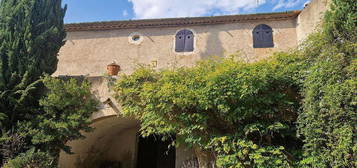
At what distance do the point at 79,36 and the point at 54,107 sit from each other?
22.1 feet

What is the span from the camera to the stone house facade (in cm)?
1099

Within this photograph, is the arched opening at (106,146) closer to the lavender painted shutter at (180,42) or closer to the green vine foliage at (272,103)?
the green vine foliage at (272,103)

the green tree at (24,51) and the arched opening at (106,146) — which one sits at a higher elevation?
the green tree at (24,51)


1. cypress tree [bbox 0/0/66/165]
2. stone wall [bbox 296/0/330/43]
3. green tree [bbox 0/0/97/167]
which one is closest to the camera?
green tree [bbox 0/0/97/167]

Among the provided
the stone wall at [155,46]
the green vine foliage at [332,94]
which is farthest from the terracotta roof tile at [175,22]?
the green vine foliage at [332,94]

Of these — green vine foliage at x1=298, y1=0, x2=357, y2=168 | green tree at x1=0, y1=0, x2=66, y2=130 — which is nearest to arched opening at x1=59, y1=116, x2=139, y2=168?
green tree at x1=0, y1=0, x2=66, y2=130

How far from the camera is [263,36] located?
11391 mm

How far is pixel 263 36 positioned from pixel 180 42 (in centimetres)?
376

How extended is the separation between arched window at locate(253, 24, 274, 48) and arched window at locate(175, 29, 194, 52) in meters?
2.89

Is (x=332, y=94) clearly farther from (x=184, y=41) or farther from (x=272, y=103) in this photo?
(x=184, y=41)

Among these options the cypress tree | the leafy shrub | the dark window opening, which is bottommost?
the dark window opening

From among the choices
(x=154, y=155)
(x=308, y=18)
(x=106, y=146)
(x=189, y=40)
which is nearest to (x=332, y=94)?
(x=308, y=18)

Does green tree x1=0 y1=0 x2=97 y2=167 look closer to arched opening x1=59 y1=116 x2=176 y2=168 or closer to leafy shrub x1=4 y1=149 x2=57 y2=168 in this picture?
leafy shrub x1=4 y1=149 x2=57 y2=168

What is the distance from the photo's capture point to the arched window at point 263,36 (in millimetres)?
11281
